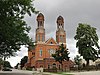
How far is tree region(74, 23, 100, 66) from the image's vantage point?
6588 centimetres

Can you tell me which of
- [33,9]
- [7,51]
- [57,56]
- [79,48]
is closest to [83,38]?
[79,48]

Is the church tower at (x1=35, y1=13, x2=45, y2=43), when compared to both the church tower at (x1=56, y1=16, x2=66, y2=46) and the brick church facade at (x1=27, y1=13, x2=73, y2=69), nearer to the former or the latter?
the brick church facade at (x1=27, y1=13, x2=73, y2=69)

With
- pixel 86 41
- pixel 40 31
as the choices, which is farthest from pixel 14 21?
pixel 40 31

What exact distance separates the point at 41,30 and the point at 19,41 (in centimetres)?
6811

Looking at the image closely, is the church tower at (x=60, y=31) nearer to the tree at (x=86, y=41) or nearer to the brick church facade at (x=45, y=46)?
the brick church facade at (x=45, y=46)

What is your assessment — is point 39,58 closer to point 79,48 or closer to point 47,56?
point 47,56

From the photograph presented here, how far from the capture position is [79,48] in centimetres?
6819

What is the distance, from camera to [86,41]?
Result: 66.9 m

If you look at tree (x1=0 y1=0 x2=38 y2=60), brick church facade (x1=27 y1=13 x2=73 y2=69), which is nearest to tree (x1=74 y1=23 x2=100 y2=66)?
brick church facade (x1=27 y1=13 x2=73 y2=69)

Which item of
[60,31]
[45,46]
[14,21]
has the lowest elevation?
[14,21]

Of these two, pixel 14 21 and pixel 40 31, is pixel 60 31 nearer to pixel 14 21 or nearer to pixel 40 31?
pixel 40 31

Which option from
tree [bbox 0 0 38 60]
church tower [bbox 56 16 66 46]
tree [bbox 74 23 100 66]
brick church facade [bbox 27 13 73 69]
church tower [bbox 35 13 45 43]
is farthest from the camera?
church tower [bbox 56 16 66 46]

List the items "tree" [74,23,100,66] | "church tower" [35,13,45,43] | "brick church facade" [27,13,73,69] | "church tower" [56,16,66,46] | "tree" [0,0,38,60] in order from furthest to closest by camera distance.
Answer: "church tower" [56,16,66,46], "church tower" [35,13,45,43], "brick church facade" [27,13,73,69], "tree" [74,23,100,66], "tree" [0,0,38,60]

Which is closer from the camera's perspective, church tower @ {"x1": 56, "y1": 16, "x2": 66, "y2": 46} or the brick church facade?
the brick church facade
